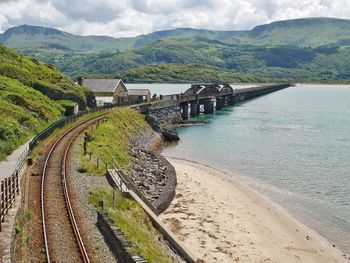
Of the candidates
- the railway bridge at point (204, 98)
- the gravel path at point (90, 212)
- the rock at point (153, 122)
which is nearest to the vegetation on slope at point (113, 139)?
the rock at point (153, 122)

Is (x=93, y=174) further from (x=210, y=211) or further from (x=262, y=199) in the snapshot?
(x=262, y=199)

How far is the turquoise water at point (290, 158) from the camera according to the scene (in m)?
39.4

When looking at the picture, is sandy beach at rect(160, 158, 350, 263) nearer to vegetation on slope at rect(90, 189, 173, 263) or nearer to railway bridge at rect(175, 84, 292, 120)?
vegetation on slope at rect(90, 189, 173, 263)

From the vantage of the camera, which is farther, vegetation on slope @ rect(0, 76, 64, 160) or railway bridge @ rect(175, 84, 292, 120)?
railway bridge @ rect(175, 84, 292, 120)

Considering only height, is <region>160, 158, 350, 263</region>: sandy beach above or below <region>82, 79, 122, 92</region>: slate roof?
below

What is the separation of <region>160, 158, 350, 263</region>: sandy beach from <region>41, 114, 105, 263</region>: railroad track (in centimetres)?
814

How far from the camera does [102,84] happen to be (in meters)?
96.8

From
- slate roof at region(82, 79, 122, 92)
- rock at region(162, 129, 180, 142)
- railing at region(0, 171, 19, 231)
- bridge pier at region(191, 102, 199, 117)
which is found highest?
slate roof at region(82, 79, 122, 92)

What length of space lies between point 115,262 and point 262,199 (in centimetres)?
2435

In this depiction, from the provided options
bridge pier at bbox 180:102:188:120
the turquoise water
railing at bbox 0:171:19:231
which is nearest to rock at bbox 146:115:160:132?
the turquoise water

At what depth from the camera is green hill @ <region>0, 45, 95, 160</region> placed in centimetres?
4666

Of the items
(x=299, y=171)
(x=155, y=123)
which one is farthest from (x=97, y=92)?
(x=299, y=171)

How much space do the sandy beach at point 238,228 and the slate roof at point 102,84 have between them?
53.3 m

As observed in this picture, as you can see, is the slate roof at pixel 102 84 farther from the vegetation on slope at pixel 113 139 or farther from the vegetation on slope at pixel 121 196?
the vegetation on slope at pixel 121 196
